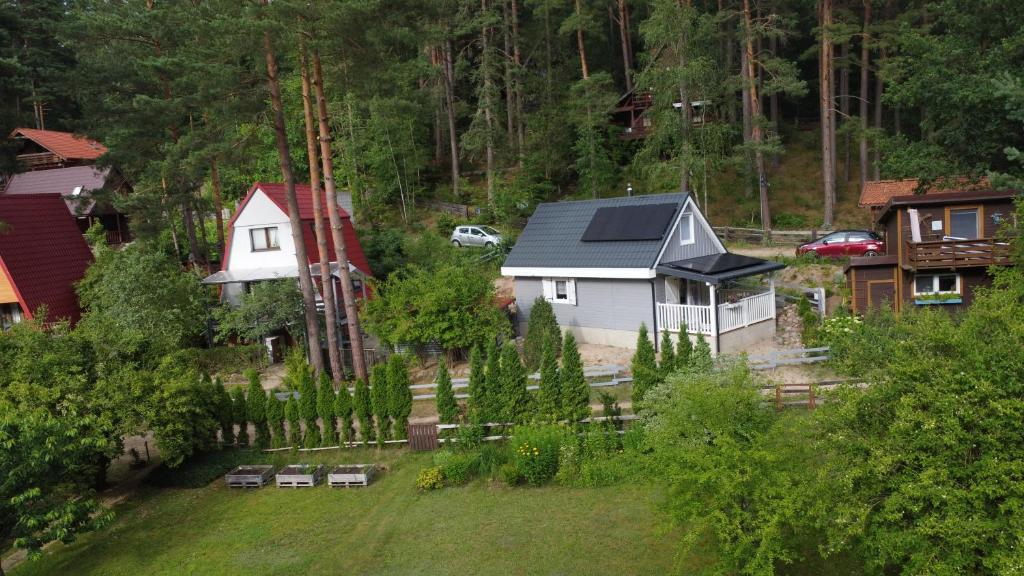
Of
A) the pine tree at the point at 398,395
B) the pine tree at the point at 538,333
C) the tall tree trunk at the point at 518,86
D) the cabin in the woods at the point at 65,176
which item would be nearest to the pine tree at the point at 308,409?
the pine tree at the point at 398,395

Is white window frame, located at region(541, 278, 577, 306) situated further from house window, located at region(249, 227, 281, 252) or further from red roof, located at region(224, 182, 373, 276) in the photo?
house window, located at region(249, 227, 281, 252)

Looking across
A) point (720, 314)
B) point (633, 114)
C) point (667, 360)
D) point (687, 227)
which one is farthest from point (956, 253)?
point (633, 114)

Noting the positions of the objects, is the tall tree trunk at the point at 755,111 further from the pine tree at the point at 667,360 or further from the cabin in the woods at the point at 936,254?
the pine tree at the point at 667,360

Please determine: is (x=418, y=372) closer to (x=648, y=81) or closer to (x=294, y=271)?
(x=294, y=271)

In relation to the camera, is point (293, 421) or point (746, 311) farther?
point (746, 311)

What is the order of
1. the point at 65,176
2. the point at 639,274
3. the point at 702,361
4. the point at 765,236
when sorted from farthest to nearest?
the point at 65,176
the point at 765,236
the point at 639,274
the point at 702,361

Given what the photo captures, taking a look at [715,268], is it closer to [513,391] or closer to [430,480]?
[513,391]
